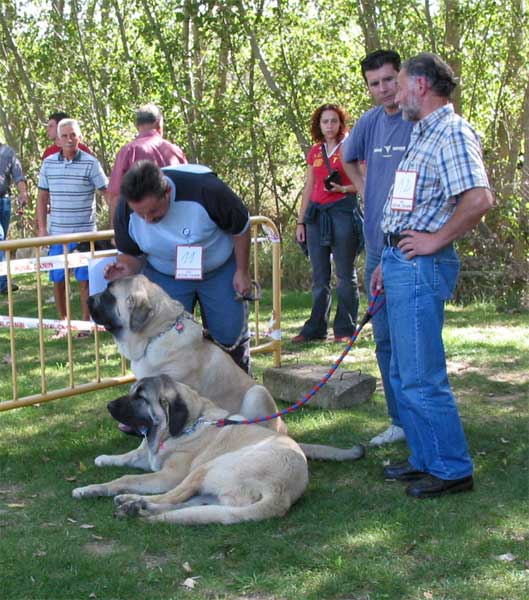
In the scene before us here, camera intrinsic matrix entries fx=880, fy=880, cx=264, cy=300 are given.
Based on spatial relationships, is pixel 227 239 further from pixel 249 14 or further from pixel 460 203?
pixel 249 14

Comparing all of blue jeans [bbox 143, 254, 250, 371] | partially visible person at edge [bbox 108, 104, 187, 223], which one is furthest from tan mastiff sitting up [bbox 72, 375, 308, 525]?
partially visible person at edge [bbox 108, 104, 187, 223]

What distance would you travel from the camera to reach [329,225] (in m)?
8.77

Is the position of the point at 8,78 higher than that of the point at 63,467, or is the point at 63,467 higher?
the point at 8,78

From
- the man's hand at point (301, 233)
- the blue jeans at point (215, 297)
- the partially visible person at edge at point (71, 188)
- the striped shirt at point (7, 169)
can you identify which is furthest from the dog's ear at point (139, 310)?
the striped shirt at point (7, 169)

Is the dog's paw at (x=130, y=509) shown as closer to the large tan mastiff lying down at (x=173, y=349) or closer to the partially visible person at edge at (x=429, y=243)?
the large tan mastiff lying down at (x=173, y=349)

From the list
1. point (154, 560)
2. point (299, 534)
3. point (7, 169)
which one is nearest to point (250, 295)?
point (299, 534)

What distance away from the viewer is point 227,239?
5.81 meters

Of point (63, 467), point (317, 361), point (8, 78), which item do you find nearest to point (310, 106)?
point (317, 361)

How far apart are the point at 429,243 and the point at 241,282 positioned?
1.64 metres

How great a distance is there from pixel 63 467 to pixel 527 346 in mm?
4974

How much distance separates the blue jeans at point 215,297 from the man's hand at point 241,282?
0.13 ft

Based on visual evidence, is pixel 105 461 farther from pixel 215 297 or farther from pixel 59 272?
pixel 59 272

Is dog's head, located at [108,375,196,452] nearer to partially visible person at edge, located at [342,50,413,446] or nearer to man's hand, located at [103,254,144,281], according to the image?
man's hand, located at [103,254,144,281]

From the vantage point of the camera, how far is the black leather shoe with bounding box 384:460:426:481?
5.18 meters
